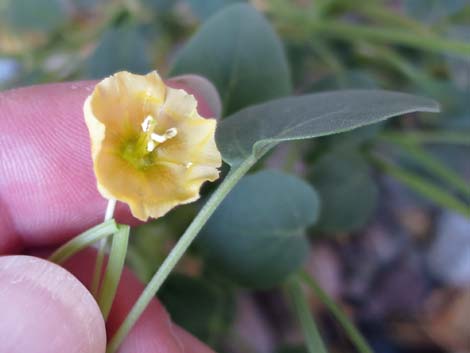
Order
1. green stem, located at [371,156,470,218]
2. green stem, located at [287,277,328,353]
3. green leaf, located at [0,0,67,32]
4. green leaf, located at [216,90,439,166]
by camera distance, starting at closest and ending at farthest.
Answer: green leaf, located at [216,90,439,166] < green stem, located at [287,277,328,353] < green stem, located at [371,156,470,218] < green leaf, located at [0,0,67,32]

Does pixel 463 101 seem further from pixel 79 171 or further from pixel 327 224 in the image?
pixel 79 171

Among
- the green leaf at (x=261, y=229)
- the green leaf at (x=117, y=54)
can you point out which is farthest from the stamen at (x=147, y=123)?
the green leaf at (x=117, y=54)

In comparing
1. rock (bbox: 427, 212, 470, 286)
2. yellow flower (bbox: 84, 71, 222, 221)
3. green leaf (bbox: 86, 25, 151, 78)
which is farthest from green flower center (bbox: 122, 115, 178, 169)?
rock (bbox: 427, 212, 470, 286)

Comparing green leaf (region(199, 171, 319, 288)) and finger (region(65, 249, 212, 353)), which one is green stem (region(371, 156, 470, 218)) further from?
finger (region(65, 249, 212, 353))

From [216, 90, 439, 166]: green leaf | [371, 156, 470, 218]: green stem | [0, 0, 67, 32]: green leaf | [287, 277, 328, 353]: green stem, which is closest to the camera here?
[216, 90, 439, 166]: green leaf

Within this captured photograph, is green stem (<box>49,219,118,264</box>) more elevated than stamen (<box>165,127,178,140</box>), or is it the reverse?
stamen (<box>165,127,178,140</box>)

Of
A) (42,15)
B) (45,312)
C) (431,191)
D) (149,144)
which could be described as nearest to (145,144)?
(149,144)
